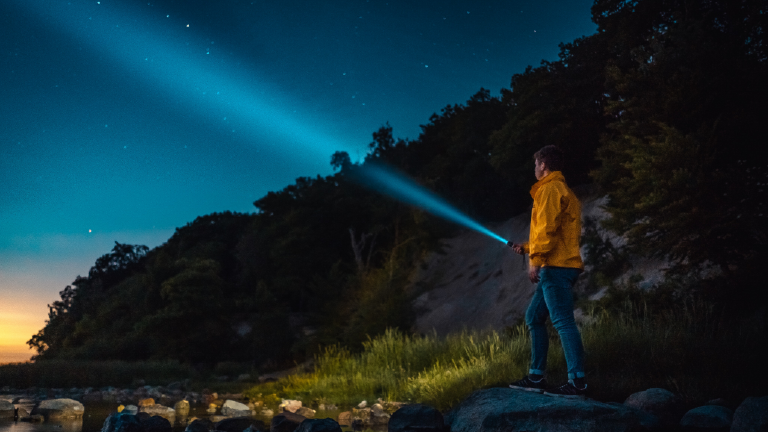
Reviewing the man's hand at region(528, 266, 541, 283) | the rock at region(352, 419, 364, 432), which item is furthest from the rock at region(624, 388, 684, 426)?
the rock at region(352, 419, 364, 432)

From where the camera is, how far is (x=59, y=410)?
23.2 ft

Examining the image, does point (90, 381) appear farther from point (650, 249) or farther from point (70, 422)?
point (650, 249)

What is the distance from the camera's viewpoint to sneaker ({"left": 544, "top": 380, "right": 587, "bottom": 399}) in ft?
14.7

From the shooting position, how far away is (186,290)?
78.4 ft

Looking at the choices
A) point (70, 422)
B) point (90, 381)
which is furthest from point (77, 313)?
point (70, 422)

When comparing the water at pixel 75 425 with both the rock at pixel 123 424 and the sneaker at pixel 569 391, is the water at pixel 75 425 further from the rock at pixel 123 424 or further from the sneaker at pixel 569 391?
the sneaker at pixel 569 391

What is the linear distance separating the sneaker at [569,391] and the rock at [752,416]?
3.84ft

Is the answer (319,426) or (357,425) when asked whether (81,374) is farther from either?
(319,426)

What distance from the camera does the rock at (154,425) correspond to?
4.84 m

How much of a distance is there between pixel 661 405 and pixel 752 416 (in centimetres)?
100

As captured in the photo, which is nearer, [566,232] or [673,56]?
[566,232]

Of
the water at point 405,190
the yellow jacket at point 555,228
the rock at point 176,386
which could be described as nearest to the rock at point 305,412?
the yellow jacket at point 555,228

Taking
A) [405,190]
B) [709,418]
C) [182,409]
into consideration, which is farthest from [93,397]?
[405,190]

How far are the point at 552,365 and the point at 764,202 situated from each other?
4.53m
